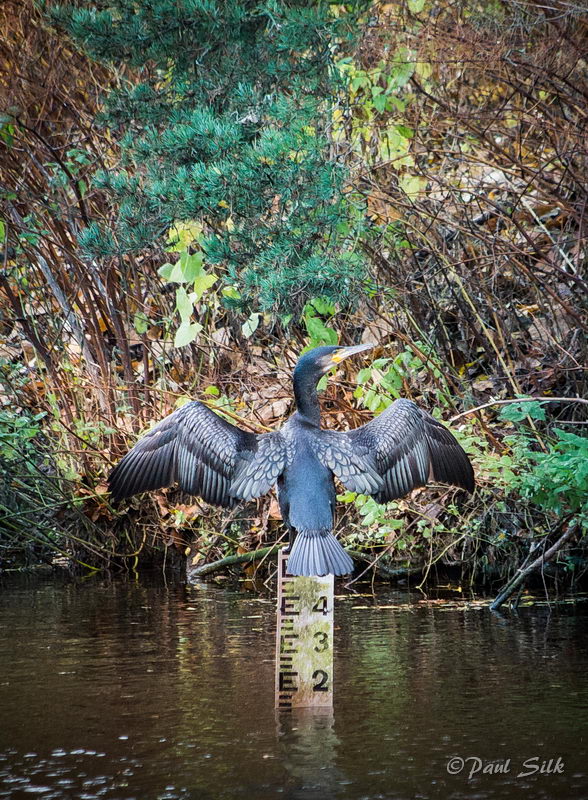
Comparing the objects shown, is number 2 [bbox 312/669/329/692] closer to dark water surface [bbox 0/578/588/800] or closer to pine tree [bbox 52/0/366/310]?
dark water surface [bbox 0/578/588/800]

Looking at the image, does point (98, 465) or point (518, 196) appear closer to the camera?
point (518, 196)

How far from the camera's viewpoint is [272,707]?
181 inches

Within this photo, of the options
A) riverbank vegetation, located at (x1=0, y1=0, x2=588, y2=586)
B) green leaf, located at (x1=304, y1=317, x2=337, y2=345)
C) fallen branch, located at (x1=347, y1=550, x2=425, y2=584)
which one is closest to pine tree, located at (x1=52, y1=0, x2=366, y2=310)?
riverbank vegetation, located at (x1=0, y1=0, x2=588, y2=586)

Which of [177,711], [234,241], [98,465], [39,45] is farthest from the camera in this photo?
[98,465]

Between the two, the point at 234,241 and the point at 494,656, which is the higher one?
the point at 234,241

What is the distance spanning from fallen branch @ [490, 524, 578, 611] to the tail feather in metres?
2.15

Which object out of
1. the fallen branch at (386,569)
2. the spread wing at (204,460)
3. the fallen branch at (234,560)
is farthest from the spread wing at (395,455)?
the fallen branch at (234,560)

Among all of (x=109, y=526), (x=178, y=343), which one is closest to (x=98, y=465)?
(x=109, y=526)

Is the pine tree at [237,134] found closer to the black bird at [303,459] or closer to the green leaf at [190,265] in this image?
the green leaf at [190,265]

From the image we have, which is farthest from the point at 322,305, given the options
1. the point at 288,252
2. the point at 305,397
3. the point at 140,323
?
the point at 140,323

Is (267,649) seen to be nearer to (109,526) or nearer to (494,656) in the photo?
(494,656)

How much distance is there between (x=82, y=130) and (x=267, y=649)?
4.52 m

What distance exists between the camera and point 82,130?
8.09m

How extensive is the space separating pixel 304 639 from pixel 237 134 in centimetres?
286
